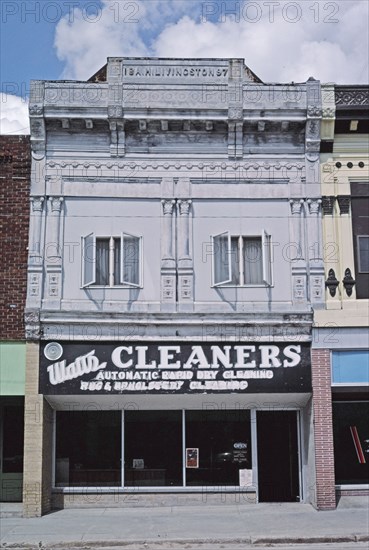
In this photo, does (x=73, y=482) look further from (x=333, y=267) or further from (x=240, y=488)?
(x=333, y=267)

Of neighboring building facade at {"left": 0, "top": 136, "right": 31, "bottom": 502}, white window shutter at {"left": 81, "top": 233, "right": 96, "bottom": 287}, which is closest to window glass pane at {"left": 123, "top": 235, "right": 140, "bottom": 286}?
white window shutter at {"left": 81, "top": 233, "right": 96, "bottom": 287}

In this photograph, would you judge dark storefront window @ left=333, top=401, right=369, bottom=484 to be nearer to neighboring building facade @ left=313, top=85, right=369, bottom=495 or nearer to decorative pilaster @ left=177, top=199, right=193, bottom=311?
neighboring building facade @ left=313, top=85, right=369, bottom=495

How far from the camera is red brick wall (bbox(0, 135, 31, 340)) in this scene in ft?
57.3

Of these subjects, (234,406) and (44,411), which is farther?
(234,406)

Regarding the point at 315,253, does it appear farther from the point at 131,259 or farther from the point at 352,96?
the point at 131,259

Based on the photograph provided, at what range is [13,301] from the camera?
57.7 ft

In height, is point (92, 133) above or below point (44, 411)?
above

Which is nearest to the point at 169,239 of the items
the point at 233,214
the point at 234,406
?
the point at 233,214

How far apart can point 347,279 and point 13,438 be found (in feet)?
31.0

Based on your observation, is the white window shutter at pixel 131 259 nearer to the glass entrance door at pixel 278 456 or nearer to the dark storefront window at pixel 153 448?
the dark storefront window at pixel 153 448

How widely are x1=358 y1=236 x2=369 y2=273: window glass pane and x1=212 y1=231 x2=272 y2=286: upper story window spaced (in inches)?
89.9

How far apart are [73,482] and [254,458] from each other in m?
4.54

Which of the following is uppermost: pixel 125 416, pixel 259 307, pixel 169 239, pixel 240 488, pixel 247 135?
pixel 247 135

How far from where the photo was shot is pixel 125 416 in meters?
18.3
